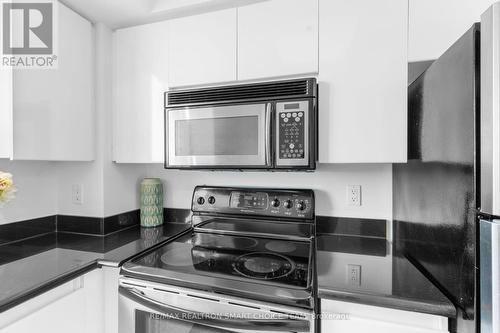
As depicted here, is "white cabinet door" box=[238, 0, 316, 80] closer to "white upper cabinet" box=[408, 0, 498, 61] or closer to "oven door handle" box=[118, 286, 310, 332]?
"white upper cabinet" box=[408, 0, 498, 61]

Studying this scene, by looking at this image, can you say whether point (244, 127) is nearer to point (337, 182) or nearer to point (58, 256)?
point (337, 182)

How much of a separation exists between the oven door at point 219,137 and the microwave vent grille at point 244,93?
0.04 meters

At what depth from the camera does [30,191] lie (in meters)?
1.53

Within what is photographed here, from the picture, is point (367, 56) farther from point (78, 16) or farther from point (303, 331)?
point (78, 16)

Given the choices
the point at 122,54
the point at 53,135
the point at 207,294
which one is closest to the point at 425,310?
the point at 207,294

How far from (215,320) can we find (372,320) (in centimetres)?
53

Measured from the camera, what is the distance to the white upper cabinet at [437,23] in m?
1.06

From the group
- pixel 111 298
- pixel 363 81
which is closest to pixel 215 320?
pixel 111 298

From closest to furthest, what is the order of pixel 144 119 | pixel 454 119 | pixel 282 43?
1. pixel 454 119
2. pixel 282 43
3. pixel 144 119

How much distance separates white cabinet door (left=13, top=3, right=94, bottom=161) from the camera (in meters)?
1.19

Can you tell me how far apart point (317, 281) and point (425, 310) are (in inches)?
12.7

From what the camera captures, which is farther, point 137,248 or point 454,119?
point 137,248

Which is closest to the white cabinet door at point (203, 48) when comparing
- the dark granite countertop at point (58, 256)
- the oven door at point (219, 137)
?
the oven door at point (219, 137)

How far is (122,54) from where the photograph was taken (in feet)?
5.19
